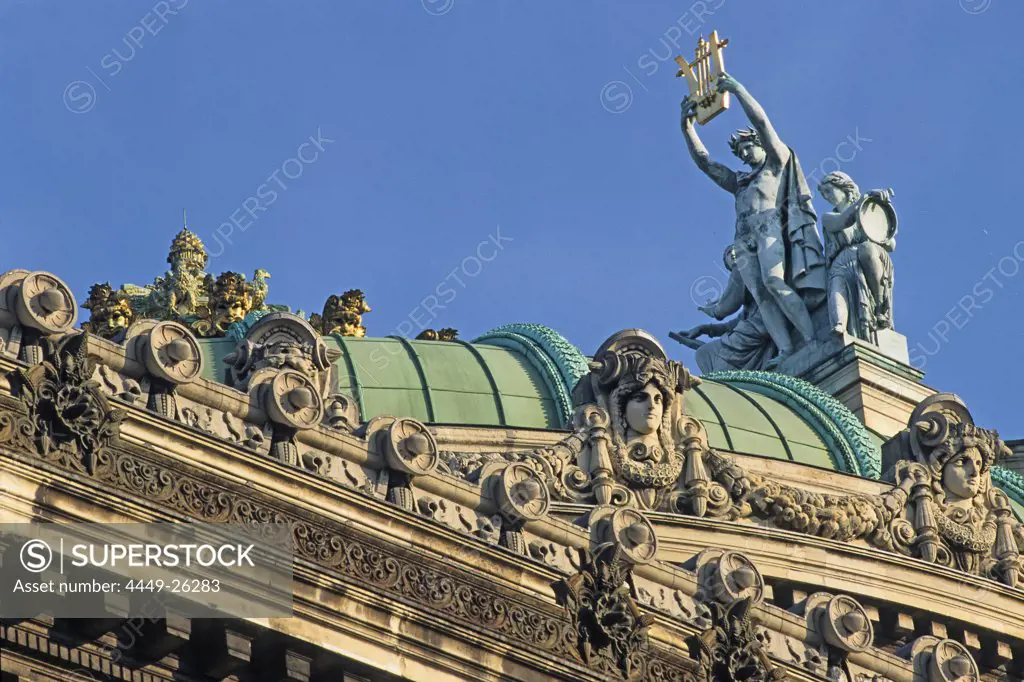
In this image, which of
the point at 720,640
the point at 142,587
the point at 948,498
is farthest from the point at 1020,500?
the point at 142,587

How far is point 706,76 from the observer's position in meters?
73.2

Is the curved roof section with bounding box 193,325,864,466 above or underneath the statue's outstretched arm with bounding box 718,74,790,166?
underneath

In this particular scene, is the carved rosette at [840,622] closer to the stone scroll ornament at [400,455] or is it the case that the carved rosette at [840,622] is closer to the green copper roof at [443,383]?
the stone scroll ornament at [400,455]

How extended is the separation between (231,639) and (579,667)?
599cm

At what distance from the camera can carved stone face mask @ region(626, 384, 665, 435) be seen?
55.6 metres

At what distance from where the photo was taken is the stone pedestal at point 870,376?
68.4m

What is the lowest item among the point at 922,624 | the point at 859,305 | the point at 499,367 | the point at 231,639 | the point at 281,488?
the point at 231,639

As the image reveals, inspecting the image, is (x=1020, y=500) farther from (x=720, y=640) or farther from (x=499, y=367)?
(x=720, y=640)

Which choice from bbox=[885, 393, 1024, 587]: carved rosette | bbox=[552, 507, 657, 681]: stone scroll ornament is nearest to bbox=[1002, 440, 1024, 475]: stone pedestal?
bbox=[885, 393, 1024, 587]: carved rosette

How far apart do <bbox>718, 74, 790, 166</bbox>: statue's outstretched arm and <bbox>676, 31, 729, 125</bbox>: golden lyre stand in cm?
32

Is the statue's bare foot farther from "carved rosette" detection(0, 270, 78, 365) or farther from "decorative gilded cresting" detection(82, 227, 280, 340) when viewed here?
"carved rosette" detection(0, 270, 78, 365)

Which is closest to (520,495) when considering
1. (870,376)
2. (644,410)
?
(644,410)

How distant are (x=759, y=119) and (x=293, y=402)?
101 ft

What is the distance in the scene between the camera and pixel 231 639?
3778 centimetres
